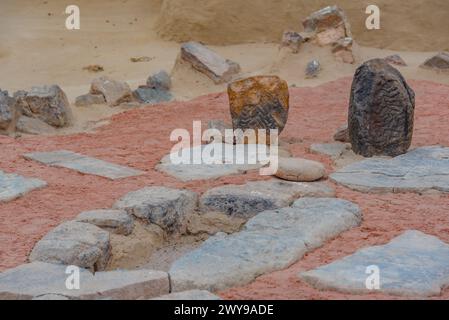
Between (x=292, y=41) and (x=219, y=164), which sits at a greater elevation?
(x=292, y=41)

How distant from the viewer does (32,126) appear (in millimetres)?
7691

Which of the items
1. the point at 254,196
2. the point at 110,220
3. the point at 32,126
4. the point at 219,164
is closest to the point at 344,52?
the point at 32,126

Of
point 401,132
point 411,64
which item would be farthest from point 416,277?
point 411,64

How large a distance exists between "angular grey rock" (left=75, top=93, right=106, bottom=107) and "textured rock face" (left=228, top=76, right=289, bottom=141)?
2.34 meters

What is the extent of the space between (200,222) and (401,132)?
188cm

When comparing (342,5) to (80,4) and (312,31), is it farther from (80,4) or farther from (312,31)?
(80,4)

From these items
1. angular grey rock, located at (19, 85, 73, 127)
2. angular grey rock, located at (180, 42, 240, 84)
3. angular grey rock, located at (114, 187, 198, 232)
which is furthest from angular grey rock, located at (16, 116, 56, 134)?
angular grey rock, located at (114, 187, 198, 232)

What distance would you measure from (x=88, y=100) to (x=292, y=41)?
270cm

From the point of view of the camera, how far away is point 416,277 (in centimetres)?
397

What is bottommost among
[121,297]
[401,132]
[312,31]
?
[121,297]

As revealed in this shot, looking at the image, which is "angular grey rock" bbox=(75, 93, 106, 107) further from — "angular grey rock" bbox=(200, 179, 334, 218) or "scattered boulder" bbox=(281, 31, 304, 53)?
"angular grey rock" bbox=(200, 179, 334, 218)

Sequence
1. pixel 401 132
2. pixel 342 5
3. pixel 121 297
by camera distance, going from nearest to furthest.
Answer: pixel 121 297 → pixel 401 132 → pixel 342 5

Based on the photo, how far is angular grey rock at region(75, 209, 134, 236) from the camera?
480cm

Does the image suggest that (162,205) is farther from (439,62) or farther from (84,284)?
(439,62)
